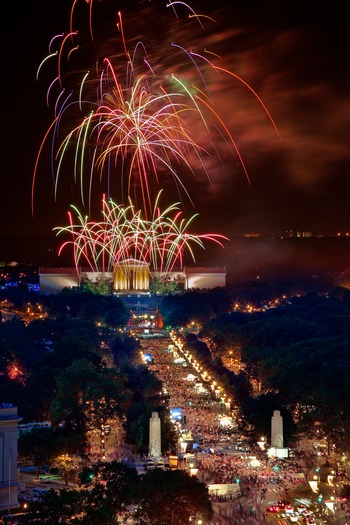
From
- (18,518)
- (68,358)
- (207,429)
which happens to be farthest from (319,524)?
(68,358)

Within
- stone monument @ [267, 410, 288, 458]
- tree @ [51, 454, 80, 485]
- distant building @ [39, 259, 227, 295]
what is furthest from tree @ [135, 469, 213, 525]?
distant building @ [39, 259, 227, 295]

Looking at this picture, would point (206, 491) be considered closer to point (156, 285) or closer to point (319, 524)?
point (319, 524)

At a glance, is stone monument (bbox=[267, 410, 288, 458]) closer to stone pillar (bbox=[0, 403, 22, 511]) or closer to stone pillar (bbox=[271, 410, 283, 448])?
stone pillar (bbox=[271, 410, 283, 448])

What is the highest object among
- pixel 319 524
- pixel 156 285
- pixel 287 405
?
pixel 156 285

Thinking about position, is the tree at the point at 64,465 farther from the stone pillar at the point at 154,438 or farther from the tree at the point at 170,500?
the tree at the point at 170,500

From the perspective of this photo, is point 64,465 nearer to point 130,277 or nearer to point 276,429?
point 276,429

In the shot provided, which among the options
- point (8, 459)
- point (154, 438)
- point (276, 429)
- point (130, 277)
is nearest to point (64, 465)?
point (154, 438)

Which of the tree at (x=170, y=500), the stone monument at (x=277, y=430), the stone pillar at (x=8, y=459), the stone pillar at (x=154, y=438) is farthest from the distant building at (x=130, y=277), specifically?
the tree at (x=170, y=500)
